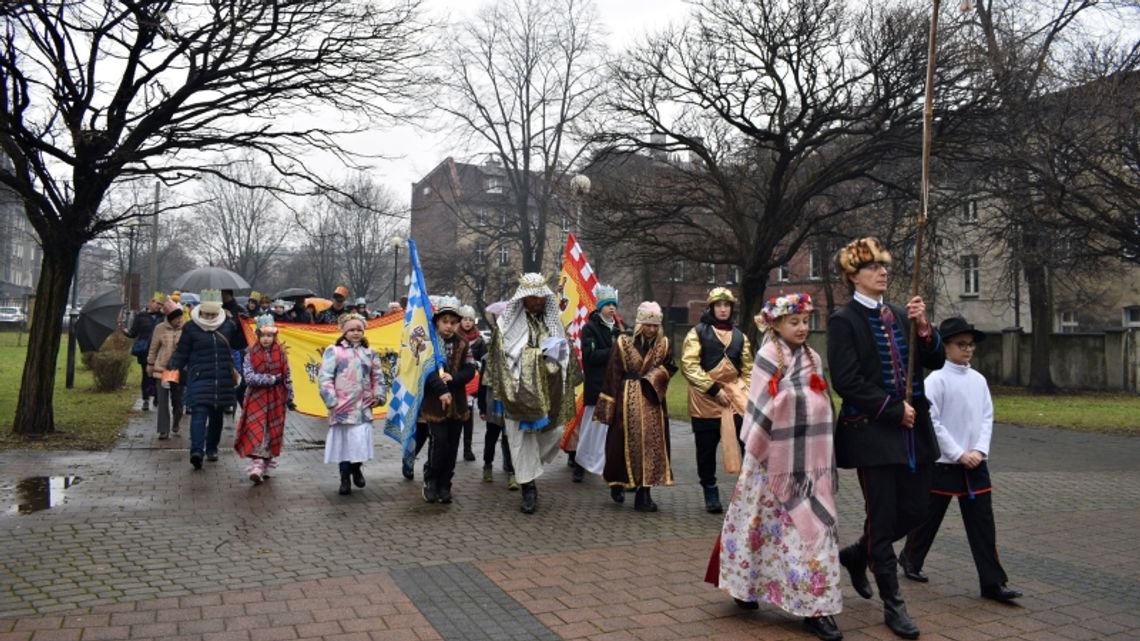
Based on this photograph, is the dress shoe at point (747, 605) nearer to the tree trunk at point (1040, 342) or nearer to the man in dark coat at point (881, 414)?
the man in dark coat at point (881, 414)

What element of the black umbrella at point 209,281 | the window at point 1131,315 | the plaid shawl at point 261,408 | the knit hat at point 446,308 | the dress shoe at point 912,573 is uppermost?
the window at point 1131,315

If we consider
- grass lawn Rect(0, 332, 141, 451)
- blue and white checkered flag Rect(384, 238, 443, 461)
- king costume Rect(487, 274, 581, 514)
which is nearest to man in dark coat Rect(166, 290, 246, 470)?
grass lawn Rect(0, 332, 141, 451)

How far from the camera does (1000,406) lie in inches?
890

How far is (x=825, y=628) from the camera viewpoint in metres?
4.84

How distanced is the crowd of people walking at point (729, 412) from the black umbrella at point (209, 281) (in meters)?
2.05

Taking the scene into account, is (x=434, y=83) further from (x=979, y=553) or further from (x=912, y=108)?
(x=912, y=108)

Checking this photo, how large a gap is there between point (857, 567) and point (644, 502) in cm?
311

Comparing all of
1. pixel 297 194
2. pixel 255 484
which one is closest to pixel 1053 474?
pixel 255 484

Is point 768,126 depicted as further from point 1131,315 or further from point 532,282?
point 1131,315

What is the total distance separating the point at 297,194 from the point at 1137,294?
136ft

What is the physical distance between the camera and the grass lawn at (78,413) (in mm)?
11859

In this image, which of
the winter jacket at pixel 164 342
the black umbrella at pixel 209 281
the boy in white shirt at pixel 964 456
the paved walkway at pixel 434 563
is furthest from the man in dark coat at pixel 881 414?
the black umbrella at pixel 209 281

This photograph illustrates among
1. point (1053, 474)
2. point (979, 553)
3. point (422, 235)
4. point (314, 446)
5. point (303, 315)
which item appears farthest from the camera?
point (422, 235)

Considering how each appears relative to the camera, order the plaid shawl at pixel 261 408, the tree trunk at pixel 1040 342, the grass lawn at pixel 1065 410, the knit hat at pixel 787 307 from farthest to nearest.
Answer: the tree trunk at pixel 1040 342 < the grass lawn at pixel 1065 410 < the plaid shawl at pixel 261 408 < the knit hat at pixel 787 307
